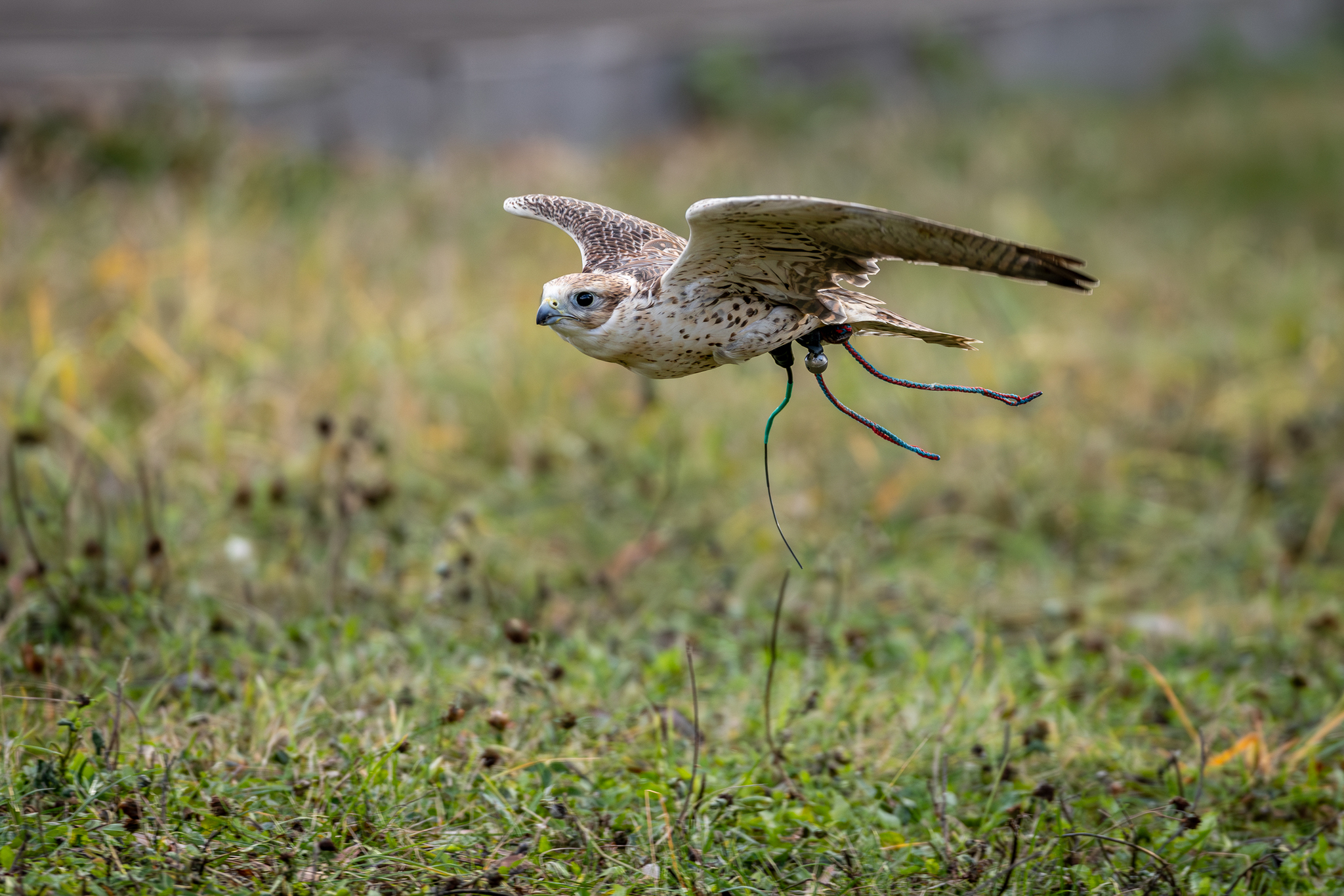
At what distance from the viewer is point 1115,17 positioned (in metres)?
12.1

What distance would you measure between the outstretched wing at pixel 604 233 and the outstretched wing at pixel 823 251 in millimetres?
216

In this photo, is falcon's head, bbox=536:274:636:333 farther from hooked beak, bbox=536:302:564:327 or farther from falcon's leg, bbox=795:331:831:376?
falcon's leg, bbox=795:331:831:376

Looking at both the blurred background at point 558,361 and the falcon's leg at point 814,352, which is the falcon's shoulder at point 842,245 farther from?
the blurred background at point 558,361

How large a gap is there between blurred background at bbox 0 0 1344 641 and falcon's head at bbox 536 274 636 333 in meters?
1.38

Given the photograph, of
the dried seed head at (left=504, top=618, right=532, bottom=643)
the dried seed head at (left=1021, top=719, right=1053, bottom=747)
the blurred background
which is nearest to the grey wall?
the blurred background

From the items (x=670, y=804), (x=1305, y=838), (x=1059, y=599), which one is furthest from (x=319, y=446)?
(x=1305, y=838)

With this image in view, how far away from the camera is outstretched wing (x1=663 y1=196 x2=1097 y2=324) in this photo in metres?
2.14

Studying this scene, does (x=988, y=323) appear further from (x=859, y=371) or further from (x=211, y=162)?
(x=211, y=162)

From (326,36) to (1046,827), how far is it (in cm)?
797

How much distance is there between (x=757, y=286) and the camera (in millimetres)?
2381

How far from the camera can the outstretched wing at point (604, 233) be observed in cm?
254

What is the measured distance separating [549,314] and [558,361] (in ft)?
10.6

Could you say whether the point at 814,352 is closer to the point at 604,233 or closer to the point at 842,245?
the point at 842,245

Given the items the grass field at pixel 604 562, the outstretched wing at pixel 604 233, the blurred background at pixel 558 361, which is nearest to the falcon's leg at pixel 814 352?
the outstretched wing at pixel 604 233
